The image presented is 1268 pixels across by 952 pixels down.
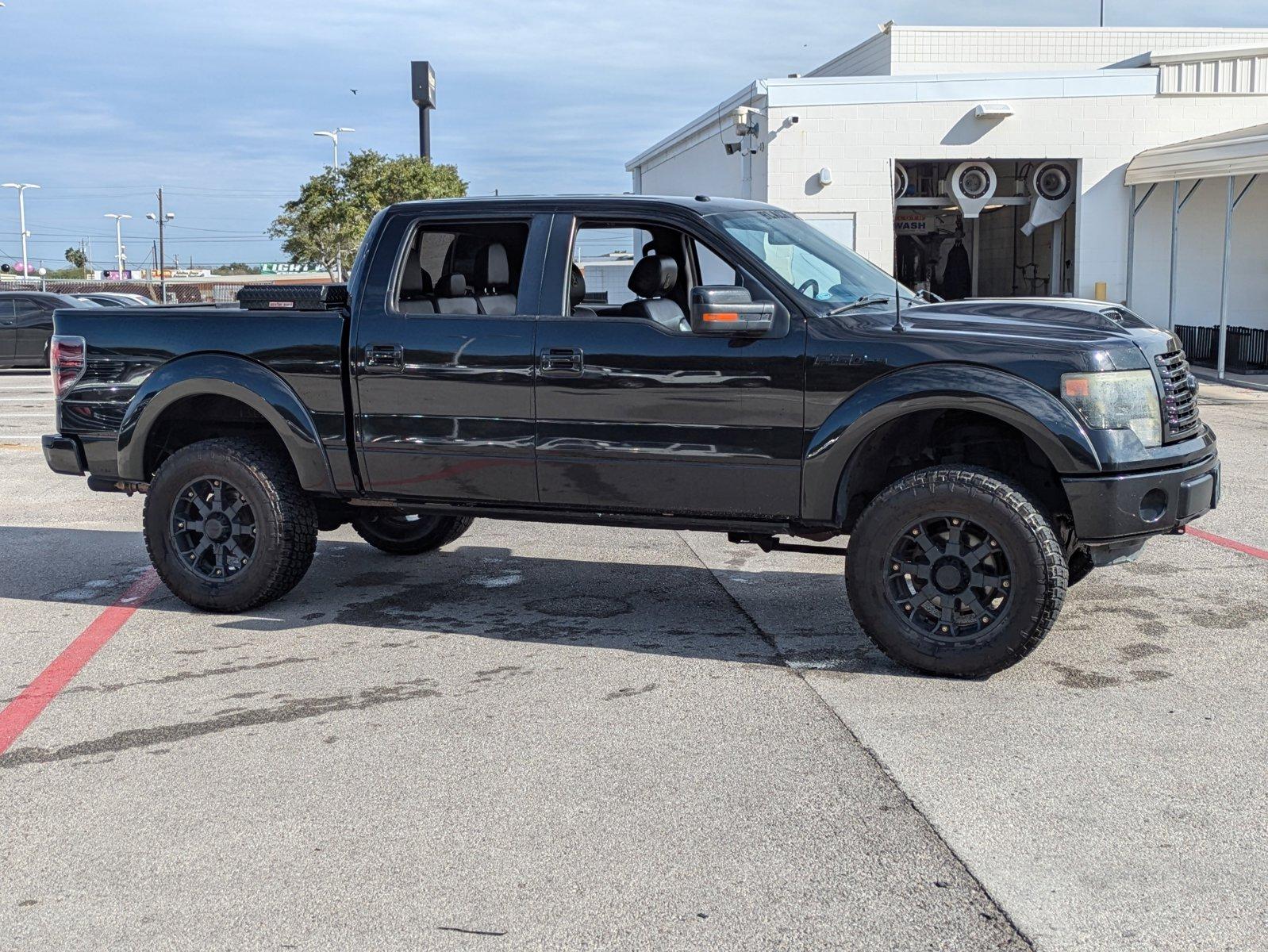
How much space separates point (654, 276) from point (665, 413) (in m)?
0.90

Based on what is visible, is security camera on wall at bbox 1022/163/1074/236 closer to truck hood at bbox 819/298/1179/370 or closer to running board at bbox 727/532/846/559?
truck hood at bbox 819/298/1179/370

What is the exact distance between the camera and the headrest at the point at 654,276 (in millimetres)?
6273

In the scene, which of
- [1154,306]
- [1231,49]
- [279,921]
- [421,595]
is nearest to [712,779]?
[279,921]

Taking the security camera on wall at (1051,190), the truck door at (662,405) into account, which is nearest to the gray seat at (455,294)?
the truck door at (662,405)

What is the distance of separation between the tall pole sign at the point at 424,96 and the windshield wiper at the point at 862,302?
41.1 metres

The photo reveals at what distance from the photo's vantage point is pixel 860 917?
10.8ft

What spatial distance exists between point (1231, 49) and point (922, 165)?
5771 mm

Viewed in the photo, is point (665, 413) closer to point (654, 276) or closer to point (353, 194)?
point (654, 276)

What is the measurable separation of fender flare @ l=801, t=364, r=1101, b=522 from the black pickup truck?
0.03ft

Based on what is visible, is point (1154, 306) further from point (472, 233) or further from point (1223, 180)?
point (472, 233)

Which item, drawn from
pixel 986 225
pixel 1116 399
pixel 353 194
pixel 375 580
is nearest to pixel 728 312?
pixel 1116 399

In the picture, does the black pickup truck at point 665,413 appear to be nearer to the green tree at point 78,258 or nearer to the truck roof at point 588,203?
the truck roof at point 588,203

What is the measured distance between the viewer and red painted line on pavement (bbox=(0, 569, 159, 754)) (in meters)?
4.98

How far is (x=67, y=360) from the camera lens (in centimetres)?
666
